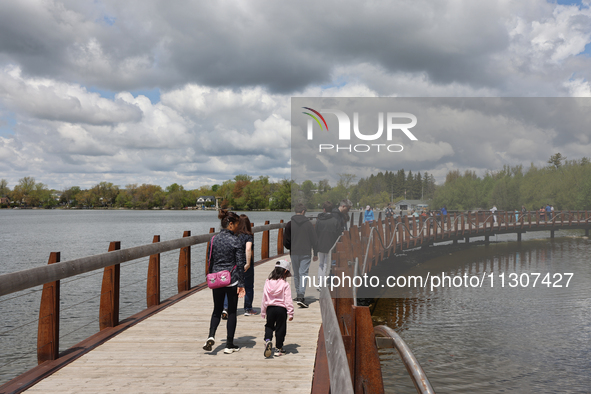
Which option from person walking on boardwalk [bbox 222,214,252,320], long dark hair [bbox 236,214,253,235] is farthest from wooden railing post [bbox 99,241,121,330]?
long dark hair [bbox 236,214,253,235]

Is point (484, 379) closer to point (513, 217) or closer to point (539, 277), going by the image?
point (539, 277)

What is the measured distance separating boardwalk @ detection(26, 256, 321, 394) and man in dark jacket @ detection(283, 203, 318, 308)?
1.65 metres

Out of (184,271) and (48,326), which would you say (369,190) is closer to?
(184,271)

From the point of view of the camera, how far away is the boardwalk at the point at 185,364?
400 centimetres

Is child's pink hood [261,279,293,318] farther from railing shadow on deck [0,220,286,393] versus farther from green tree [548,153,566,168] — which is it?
green tree [548,153,566,168]

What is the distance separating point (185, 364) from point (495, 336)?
13.2 meters

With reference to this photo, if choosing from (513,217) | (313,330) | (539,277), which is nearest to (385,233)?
(539,277)

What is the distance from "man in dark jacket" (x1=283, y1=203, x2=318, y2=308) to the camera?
7977 mm

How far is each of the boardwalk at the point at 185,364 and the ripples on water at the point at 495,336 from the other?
546 cm

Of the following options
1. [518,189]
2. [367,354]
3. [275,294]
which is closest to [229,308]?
[275,294]

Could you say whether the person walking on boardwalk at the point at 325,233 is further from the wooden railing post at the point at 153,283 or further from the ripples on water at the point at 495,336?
the ripples on water at the point at 495,336

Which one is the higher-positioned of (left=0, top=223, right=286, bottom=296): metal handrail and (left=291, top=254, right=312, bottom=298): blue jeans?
(left=0, top=223, right=286, bottom=296): metal handrail

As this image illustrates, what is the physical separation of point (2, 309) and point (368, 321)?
65.9 ft

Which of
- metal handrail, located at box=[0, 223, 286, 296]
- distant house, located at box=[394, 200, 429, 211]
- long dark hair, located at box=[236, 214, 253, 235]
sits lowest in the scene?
metal handrail, located at box=[0, 223, 286, 296]
